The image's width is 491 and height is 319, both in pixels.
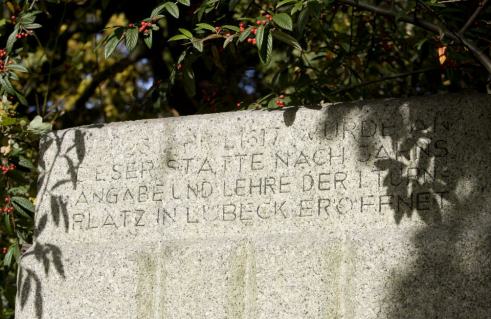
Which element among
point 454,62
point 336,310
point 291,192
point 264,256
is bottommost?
point 336,310

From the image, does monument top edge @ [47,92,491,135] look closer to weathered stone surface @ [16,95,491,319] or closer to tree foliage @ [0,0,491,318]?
weathered stone surface @ [16,95,491,319]

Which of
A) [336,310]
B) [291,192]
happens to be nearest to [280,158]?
[291,192]

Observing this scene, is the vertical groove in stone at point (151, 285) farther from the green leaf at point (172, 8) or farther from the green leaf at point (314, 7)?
the green leaf at point (314, 7)

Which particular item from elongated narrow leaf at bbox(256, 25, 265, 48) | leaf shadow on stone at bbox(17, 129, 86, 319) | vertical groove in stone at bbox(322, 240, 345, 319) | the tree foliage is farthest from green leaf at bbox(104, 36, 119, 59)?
vertical groove in stone at bbox(322, 240, 345, 319)

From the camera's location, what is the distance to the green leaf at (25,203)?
401 cm

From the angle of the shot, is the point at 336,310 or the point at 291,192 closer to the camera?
the point at 336,310

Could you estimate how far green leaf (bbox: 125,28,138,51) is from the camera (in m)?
3.54

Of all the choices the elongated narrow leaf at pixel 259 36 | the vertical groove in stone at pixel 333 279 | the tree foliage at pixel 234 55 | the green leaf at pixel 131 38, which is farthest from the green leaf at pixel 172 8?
the vertical groove in stone at pixel 333 279

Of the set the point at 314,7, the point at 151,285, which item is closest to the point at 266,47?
the point at 314,7

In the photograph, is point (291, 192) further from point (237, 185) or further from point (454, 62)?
point (454, 62)

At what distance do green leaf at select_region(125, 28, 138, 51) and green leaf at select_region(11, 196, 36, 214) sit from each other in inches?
41.2

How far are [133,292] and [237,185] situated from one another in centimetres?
69

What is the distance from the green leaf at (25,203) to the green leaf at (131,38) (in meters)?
1.05

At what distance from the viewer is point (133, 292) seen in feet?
11.8
